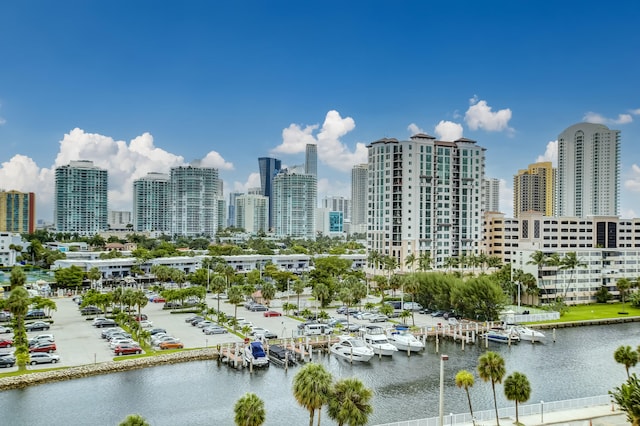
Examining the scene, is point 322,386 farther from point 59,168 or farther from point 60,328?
point 59,168

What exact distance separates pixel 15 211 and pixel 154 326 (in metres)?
170

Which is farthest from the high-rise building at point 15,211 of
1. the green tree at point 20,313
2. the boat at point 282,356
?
the boat at point 282,356

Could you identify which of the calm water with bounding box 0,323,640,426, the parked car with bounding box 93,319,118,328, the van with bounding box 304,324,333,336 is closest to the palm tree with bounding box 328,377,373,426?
the calm water with bounding box 0,323,640,426

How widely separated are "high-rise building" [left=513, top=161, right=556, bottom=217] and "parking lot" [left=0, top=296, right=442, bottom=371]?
138506 millimetres

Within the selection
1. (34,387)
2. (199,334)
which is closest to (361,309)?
(199,334)

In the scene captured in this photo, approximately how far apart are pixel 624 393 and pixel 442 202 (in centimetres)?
7577

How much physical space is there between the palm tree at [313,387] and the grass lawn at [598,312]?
147 feet

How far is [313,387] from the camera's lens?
21859mm

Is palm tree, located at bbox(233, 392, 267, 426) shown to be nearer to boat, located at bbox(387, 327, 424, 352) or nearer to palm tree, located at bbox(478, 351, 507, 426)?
palm tree, located at bbox(478, 351, 507, 426)

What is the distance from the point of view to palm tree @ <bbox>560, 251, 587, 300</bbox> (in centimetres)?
6656

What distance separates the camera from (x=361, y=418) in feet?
70.9

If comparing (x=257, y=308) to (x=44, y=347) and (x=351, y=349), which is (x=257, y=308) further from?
(x=44, y=347)

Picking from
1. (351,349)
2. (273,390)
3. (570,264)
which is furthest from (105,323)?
(570,264)

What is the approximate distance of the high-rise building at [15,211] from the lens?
19212 cm
